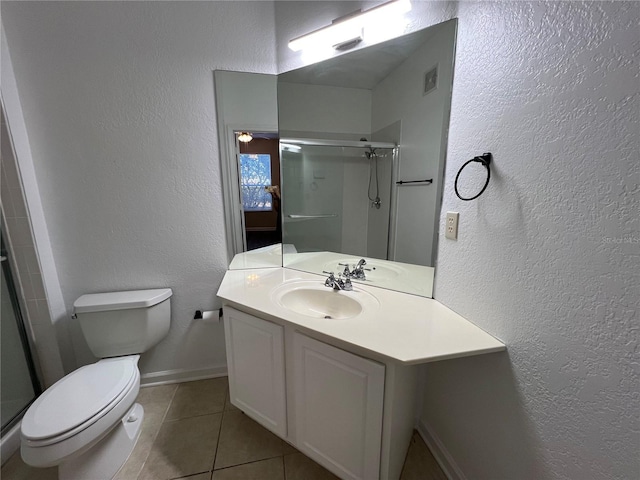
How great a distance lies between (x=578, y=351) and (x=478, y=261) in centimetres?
37

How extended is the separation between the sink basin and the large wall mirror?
0.19 meters

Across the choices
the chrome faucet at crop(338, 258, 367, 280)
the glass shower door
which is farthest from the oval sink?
the glass shower door

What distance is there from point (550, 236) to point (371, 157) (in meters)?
0.87

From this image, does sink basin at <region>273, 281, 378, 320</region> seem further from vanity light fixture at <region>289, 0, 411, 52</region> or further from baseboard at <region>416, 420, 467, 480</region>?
vanity light fixture at <region>289, 0, 411, 52</region>

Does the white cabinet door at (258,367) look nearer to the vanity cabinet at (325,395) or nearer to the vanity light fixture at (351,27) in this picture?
the vanity cabinet at (325,395)

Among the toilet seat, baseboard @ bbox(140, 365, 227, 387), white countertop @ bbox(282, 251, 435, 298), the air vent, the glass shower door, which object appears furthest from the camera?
baseboard @ bbox(140, 365, 227, 387)

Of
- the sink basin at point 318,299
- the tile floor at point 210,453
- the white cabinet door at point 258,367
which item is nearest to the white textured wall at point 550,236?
the sink basin at point 318,299

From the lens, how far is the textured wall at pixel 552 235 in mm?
556

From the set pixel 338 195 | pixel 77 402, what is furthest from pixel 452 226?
pixel 77 402

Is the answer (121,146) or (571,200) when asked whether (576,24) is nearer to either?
(571,200)

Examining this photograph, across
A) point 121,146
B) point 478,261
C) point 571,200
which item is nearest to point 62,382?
point 121,146

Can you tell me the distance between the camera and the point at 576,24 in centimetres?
61

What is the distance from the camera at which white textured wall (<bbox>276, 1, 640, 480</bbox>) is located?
1.83 feet

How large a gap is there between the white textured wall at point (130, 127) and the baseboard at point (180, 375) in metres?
0.41
